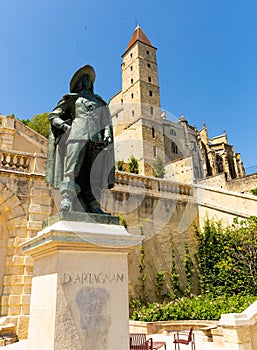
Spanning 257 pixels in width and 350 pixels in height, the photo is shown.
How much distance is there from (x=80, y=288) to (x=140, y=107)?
1815 inches

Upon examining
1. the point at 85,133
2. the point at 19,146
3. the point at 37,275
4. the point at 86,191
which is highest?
the point at 19,146

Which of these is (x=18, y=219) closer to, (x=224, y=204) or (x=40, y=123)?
(x=224, y=204)

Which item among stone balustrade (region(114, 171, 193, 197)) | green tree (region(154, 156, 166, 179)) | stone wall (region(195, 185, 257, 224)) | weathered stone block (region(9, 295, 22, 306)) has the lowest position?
weathered stone block (region(9, 295, 22, 306))

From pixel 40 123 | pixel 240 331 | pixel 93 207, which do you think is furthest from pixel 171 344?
pixel 40 123

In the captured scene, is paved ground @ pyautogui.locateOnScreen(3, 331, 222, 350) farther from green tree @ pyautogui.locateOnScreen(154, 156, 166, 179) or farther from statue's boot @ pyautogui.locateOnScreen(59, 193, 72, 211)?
green tree @ pyautogui.locateOnScreen(154, 156, 166, 179)

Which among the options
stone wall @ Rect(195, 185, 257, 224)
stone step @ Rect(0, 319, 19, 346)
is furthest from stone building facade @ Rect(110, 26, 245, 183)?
stone step @ Rect(0, 319, 19, 346)

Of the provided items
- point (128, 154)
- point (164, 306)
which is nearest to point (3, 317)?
point (164, 306)

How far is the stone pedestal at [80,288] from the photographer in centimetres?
300

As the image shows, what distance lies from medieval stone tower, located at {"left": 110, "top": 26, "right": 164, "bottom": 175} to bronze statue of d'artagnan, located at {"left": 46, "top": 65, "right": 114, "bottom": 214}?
38186 millimetres

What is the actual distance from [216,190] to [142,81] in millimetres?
38365

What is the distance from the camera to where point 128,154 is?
45.1 m

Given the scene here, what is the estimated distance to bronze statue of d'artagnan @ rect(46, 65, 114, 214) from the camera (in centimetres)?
369

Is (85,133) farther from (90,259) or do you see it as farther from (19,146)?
(19,146)

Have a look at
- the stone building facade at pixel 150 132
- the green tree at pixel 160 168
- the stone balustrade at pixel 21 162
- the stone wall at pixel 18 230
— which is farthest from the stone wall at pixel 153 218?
the stone building facade at pixel 150 132
